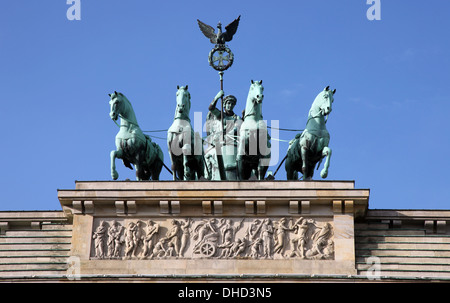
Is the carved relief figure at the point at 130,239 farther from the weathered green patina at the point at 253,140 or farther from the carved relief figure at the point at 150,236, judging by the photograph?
the weathered green patina at the point at 253,140

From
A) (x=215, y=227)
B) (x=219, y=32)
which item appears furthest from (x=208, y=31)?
(x=215, y=227)

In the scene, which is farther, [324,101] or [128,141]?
[128,141]

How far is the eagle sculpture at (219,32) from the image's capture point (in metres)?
46.0

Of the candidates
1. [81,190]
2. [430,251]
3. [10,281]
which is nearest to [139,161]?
[81,190]

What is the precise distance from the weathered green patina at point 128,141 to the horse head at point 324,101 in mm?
4930

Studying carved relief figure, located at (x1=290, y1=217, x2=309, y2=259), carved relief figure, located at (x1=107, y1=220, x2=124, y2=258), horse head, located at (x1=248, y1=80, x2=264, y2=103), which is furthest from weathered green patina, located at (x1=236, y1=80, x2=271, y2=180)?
carved relief figure, located at (x1=107, y1=220, x2=124, y2=258)

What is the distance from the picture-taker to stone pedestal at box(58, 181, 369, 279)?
39406mm

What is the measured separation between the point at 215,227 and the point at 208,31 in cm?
863

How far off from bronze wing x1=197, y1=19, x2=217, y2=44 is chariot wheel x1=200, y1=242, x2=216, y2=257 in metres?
8.60

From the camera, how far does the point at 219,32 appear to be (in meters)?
46.0

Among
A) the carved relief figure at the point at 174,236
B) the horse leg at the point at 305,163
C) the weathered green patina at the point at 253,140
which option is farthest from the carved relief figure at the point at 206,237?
the horse leg at the point at 305,163

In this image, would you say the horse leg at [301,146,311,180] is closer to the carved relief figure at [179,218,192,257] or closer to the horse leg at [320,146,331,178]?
the horse leg at [320,146,331,178]

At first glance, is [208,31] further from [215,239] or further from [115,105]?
[215,239]

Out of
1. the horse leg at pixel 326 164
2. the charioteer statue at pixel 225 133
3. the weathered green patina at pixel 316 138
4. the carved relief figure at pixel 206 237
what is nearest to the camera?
the carved relief figure at pixel 206 237
